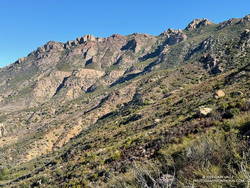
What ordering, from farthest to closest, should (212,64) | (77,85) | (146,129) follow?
(77,85) → (212,64) → (146,129)

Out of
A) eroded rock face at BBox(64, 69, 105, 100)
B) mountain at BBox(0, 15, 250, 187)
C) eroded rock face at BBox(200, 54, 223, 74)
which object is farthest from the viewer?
eroded rock face at BBox(64, 69, 105, 100)

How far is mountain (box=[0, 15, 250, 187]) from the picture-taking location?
256 inches

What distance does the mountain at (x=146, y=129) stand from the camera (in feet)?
21.4

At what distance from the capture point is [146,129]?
26953 mm

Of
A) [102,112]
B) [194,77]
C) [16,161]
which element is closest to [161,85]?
[194,77]

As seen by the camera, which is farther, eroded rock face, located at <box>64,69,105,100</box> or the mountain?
eroded rock face, located at <box>64,69,105,100</box>

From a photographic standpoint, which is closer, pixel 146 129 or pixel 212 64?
pixel 146 129

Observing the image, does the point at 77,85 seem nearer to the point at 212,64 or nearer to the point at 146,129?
the point at 212,64

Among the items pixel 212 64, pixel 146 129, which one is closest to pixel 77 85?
pixel 212 64

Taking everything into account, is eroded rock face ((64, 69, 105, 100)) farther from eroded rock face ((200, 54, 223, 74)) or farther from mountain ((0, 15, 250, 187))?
eroded rock face ((200, 54, 223, 74))

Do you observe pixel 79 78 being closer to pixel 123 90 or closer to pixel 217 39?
pixel 217 39

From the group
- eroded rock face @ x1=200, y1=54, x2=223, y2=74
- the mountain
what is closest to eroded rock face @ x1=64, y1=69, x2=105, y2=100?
the mountain

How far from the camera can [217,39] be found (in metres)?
129

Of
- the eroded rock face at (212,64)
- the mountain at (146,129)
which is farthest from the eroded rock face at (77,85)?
the eroded rock face at (212,64)
